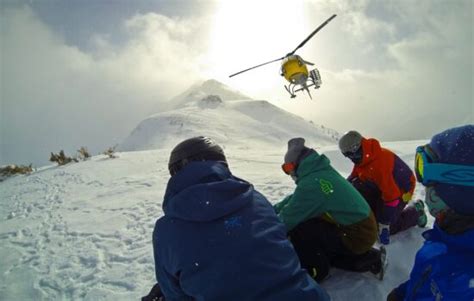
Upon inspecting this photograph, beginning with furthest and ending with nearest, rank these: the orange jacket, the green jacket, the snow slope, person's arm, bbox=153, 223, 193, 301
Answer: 1. the orange jacket
2. the snow slope
3. the green jacket
4. person's arm, bbox=153, 223, 193, 301

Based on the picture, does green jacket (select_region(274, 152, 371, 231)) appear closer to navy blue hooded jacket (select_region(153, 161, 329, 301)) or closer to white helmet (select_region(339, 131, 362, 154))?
navy blue hooded jacket (select_region(153, 161, 329, 301))

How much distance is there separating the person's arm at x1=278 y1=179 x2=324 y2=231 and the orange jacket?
4.90 feet

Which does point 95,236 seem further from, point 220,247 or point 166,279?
point 220,247

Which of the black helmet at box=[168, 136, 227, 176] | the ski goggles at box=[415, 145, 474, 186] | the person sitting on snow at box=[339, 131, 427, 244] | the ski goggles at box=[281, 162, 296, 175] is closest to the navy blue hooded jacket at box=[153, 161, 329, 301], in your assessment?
the black helmet at box=[168, 136, 227, 176]

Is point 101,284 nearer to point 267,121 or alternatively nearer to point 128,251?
point 128,251

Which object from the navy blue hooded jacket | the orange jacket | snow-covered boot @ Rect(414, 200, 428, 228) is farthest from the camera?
snow-covered boot @ Rect(414, 200, 428, 228)

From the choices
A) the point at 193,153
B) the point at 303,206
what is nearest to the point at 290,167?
the point at 303,206

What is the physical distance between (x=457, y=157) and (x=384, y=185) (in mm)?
2558

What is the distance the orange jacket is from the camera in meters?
4.07

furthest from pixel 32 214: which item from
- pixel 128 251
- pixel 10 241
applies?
pixel 128 251

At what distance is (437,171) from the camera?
1.71 metres

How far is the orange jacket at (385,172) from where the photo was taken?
407cm

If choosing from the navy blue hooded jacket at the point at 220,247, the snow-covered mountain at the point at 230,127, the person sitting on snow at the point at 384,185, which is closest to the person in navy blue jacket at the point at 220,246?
the navy blue hooded jacket at the point at 220,247

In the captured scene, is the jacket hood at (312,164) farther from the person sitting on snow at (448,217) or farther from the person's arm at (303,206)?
the person sitting on snow at (448,217)
